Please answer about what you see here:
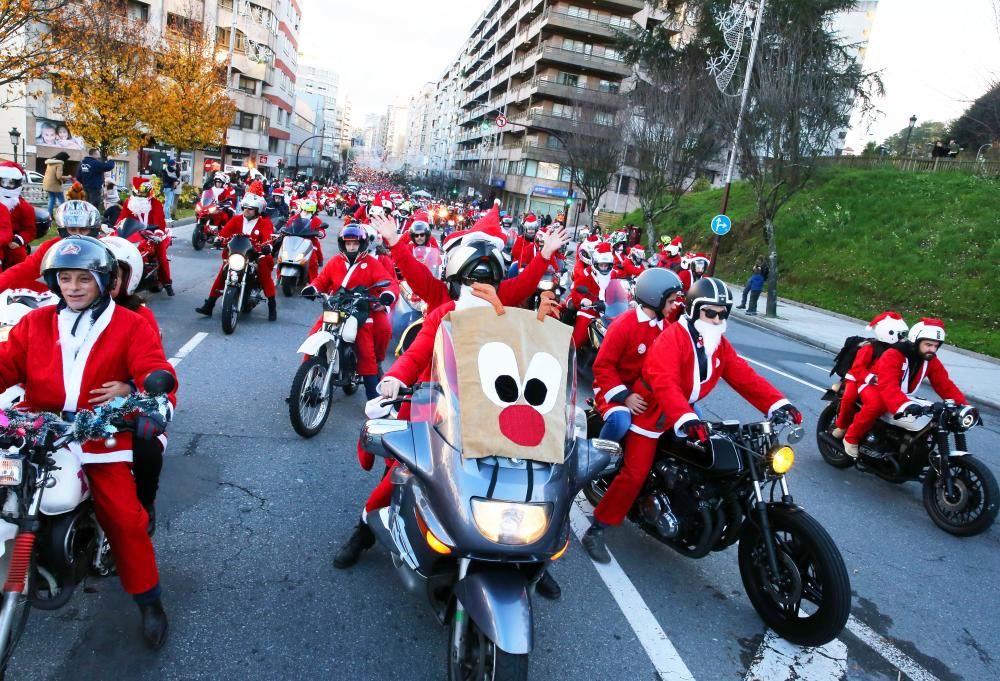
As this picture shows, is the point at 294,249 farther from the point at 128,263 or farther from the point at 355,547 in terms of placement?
the point at 355,547

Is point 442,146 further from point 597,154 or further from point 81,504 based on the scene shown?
point 81,504

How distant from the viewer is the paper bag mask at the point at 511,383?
2.62 meters

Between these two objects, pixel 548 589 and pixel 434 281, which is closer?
pixel 548 589

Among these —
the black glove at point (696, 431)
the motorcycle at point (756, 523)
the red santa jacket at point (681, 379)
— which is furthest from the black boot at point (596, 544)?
the black glove at point (696, 431)

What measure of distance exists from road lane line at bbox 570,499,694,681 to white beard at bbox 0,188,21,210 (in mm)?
7113

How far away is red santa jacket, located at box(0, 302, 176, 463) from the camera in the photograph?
288 cm

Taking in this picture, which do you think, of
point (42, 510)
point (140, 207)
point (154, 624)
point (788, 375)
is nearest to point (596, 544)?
point (154, 624)

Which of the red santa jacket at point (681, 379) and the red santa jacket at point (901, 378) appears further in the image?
the red santa jacket at point (901, 378)

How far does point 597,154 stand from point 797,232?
14.8m

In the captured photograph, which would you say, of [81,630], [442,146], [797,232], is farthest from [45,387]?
[442,146]

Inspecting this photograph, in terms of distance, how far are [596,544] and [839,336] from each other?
51.4ft

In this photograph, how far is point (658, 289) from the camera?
15.5 feet

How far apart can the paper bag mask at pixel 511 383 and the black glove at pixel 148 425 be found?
1236mm

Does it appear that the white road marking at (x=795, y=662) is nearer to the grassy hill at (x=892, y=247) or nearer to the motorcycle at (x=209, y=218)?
the motorcycle at (x=209, y=218)
